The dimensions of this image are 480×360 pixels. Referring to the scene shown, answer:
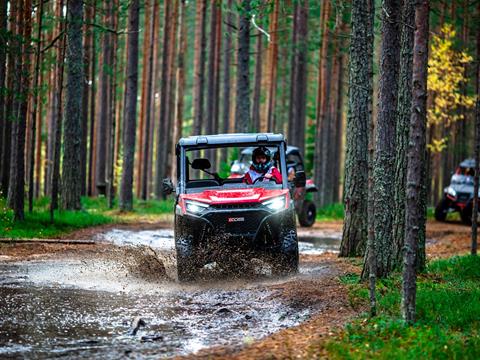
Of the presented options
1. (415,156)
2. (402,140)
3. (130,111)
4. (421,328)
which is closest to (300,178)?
(402,140)

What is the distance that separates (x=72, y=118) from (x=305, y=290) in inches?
527

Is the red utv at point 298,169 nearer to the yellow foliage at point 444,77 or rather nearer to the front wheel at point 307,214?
the front wheel at point 307,214

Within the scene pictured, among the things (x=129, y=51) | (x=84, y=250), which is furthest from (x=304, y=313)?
(x=129, y=51)

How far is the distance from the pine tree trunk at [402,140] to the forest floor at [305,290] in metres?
0.87

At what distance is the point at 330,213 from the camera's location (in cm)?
3169

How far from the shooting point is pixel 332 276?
12461 mm

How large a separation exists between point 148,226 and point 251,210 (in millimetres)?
11663

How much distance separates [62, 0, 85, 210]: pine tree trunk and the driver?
10521 millimetres

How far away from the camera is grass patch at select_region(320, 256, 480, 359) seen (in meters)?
7.12

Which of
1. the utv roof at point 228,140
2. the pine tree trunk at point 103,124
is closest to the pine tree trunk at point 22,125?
the utv roof at point 228,140

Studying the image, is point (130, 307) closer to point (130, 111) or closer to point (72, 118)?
point (72, 118)

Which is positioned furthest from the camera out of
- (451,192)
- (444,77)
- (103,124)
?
(444,77)

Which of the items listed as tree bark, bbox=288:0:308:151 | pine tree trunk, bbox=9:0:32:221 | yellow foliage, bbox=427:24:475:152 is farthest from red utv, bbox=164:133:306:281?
yellow foliage, bbox=427:24:475:152

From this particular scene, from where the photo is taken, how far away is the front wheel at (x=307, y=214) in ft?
83.0
